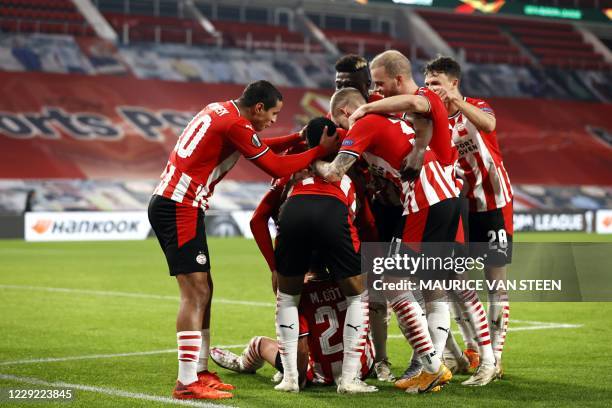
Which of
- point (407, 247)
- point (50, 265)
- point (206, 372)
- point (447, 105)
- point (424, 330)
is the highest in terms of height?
point (447, 105)

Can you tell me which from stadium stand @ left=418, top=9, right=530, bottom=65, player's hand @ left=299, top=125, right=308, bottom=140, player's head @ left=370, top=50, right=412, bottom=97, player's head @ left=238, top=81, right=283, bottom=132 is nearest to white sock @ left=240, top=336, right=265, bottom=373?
player's hand @ left=299, top=125, right=308, bottom=140

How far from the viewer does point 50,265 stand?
1750 centimetres

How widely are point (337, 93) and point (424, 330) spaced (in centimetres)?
169

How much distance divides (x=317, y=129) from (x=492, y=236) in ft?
5.47

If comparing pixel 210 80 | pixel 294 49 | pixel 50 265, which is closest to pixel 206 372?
pixel 50 265

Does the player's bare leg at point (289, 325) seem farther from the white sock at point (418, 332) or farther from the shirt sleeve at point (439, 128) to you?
the shirt sleeve at point (439, 128)

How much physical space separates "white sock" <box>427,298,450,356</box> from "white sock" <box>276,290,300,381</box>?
2.81 ft

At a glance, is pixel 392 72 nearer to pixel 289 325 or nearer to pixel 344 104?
pixel 344 104

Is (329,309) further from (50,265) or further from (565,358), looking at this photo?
(50,265)

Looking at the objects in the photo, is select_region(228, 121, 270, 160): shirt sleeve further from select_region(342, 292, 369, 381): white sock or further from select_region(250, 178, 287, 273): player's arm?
select_region(342, 292, 369, 381): white sock

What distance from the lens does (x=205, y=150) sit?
19.9ft

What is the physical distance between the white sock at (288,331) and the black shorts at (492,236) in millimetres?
1531

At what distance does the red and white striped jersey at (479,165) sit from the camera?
22.7ft

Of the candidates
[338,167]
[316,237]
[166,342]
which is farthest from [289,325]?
[166,342]
